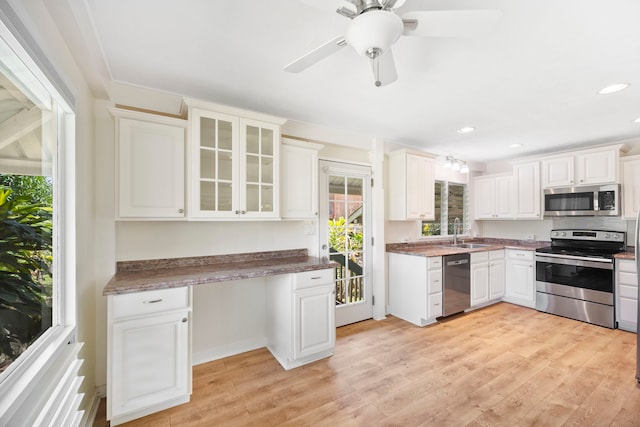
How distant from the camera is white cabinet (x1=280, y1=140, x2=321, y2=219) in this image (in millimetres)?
2615

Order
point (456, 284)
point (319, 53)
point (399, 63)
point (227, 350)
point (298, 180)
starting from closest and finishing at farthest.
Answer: point (319, 53), point (399, 63), point (227, 350), point (298, 180), point (456, 284)

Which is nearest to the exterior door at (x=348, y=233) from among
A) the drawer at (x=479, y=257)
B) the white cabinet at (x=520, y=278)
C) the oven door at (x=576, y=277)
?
the drawer at (x=479, y=257)

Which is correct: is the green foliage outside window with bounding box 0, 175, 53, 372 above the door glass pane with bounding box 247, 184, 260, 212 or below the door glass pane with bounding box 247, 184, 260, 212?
below

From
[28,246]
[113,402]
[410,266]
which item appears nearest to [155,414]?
[113,402]

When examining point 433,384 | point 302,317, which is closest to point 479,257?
point 433,384

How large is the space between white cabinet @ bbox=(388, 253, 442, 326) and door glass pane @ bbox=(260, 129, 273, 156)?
2.21 m

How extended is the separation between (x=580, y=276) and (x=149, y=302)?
15.7 ft

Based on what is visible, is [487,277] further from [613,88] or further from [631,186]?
[613,88]

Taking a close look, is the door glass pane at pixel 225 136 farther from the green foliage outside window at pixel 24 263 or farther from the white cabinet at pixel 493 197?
the white cabinet at pixel 493 197

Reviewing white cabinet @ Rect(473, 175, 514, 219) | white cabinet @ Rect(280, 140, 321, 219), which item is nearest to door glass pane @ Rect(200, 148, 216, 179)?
white cabinet @ Rect(280, 140, 321, 219)

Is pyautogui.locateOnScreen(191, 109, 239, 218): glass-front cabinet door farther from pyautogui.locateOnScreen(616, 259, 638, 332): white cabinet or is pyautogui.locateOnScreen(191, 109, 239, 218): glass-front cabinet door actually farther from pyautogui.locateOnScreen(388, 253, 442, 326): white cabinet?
pyautogui.locateOnScreen(616, 259, 638, 332): white cabinet

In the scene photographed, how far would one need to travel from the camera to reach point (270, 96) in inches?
92.3

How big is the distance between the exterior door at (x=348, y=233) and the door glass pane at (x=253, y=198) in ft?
3.11

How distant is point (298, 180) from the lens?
268 cm
